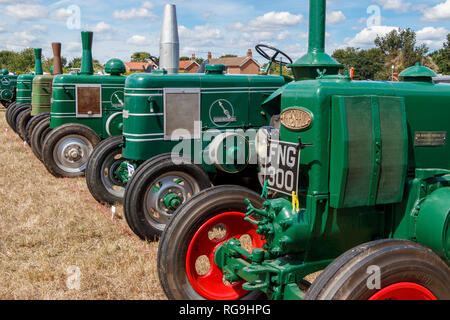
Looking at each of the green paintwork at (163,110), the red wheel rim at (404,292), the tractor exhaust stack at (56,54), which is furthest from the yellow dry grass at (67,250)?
the tractor exhaust stack at (56,54)

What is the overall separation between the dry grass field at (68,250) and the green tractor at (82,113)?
0.85 meters

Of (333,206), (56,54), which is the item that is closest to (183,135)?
(333,206)

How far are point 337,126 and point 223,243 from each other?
101 centimetres

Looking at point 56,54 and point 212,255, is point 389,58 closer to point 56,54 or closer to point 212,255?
point 56,54

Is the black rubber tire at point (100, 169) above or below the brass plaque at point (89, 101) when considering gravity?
below

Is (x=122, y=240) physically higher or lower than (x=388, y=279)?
lower

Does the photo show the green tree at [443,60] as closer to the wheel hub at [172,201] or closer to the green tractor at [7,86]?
the green tractor at [7,86]

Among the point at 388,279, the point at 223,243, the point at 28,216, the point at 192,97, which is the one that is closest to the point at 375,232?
the point at 388,279

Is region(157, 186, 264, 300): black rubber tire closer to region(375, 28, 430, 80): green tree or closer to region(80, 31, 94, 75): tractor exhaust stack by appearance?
region(80, 31, 94, 75): tractor exhaust stack

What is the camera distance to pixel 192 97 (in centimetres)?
536

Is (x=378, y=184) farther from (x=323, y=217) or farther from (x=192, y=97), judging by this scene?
(x=192, y=97)

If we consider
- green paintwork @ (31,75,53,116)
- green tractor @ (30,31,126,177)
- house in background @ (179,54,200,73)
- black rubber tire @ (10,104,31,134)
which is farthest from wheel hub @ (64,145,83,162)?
black rubber tire @ (10,104,31,134)

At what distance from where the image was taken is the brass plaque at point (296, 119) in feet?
8.16

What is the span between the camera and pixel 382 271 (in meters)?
2.06
